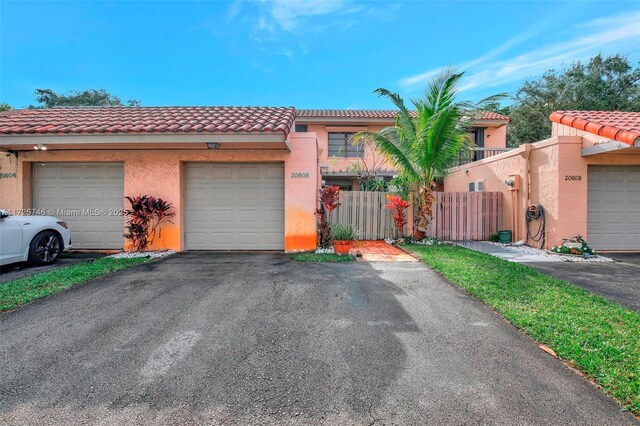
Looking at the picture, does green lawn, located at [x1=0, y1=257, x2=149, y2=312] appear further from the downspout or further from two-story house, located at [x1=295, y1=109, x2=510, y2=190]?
two-story house, located at [x1=295, y1=109, x2=510, y2=190]

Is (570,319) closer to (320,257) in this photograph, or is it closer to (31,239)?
(320,257)

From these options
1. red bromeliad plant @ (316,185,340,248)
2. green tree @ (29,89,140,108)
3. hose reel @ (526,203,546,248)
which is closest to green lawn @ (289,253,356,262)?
red bromeliad plant @ (316,185,340,248)

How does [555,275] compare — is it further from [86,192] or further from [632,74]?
[632,74]

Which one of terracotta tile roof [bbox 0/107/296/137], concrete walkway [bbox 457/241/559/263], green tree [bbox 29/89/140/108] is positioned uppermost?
green tree [bbox 29/89/140/108]

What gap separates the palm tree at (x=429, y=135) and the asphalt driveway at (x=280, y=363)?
560cm

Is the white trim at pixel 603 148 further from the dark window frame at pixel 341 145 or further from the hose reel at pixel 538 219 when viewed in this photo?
the dark window frame at pixel 341 145

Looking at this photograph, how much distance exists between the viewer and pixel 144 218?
28.4 ft

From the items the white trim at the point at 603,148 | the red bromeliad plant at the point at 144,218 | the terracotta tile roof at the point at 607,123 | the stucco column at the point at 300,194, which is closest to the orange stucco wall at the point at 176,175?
the stucco column at the point at 300,194

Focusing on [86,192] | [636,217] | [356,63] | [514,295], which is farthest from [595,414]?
[356,63]

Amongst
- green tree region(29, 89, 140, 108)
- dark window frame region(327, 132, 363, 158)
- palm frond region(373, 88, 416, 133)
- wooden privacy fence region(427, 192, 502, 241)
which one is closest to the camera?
palm frond region(373, 88, 416, 133)

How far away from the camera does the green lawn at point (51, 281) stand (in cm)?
471

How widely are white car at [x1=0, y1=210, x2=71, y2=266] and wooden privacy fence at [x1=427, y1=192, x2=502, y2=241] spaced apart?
11067mm

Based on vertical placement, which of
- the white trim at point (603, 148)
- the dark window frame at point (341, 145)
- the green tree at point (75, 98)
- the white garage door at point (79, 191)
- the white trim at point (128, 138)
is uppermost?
the green tree at point (75, 98)

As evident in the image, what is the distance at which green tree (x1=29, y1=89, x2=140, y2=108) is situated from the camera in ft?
98.8
